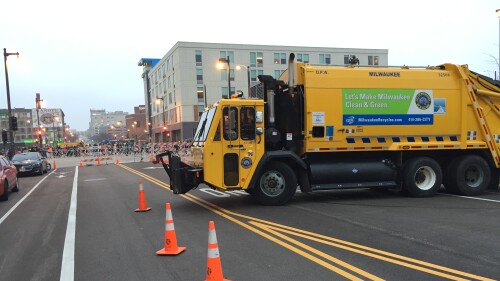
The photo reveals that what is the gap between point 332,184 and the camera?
10172 mm

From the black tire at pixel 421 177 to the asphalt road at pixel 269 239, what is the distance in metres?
0.32

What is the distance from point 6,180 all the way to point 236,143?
868 centimetres

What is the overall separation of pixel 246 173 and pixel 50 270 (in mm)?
4851

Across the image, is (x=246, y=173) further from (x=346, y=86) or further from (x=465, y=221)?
(x=465, y=221)

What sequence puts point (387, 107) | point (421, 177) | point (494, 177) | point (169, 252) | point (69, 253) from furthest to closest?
point (494, 177), point (421, 177), point (387, 107), point (69, 253), point (169, 252)

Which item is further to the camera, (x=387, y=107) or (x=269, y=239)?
(x=387, y=107)

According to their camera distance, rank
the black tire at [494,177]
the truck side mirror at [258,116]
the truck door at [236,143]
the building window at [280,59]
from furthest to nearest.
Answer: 1. the building window at [280,59]
2. the black tire at [494,177]
3. the truck side mirror at [258,116]
4. the truck door at [236,143]

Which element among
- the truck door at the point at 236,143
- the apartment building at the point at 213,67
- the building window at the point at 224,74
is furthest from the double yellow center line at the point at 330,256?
the building window at the point at 224,74

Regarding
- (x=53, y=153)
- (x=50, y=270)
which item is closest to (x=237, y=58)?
(x=53, y=153)

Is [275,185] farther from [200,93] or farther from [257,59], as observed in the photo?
[257,59]

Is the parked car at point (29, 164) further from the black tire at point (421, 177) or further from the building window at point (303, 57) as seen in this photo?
the building window at point (303, 57)

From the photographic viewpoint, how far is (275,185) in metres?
9.88

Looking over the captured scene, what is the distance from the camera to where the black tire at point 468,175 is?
10.9 metres

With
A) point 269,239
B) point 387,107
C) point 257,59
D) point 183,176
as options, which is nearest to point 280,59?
point 257,59
